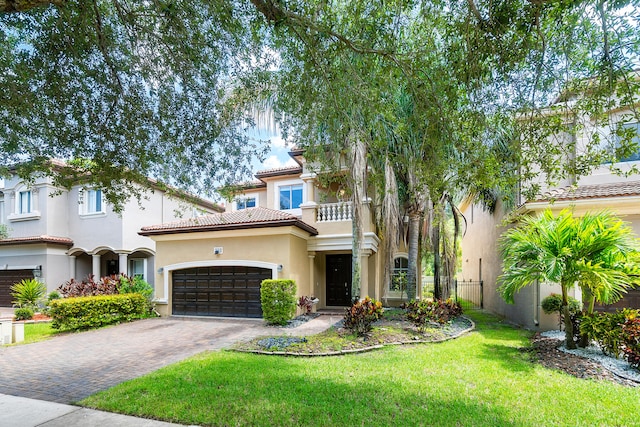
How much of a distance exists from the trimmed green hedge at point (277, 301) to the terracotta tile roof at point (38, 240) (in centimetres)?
1396

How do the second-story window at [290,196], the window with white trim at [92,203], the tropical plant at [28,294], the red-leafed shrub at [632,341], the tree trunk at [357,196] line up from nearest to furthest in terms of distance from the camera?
the red-leafed shrub at [632,341]
the tree trunk at [357,196]
the tropical plant at [28,294]
the second-story window at [290,196]
the window with white trim at [92,203]

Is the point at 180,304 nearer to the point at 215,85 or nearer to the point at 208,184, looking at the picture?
the point at 208,184

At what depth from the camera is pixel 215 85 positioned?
793 cm

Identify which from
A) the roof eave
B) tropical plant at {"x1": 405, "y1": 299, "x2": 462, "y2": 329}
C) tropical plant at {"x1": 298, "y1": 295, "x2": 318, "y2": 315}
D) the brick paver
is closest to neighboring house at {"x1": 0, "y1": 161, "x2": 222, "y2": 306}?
the roof eave

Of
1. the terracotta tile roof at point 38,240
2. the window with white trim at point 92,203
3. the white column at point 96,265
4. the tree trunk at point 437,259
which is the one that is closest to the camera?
the tree trunk at point 437,259

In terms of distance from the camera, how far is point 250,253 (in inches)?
576

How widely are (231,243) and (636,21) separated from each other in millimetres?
13606

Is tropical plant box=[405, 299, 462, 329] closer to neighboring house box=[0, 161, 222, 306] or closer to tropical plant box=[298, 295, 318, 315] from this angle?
tropical plant box=[298, 295, 318, 315]

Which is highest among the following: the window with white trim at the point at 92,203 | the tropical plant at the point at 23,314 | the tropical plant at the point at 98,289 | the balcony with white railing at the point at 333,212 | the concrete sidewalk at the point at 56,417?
the window with white trim at the point at 92,203

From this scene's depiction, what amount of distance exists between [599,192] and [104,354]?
50.7 feet

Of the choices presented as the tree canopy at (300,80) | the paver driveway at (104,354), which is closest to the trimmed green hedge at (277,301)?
the paver driveway at (104,354)

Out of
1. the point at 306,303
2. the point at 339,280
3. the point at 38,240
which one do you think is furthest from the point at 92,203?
the point at 339,280

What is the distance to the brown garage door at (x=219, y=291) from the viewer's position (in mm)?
14625

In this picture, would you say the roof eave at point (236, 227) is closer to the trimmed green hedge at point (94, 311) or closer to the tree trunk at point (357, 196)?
the tree trunk at point (357, 196)
